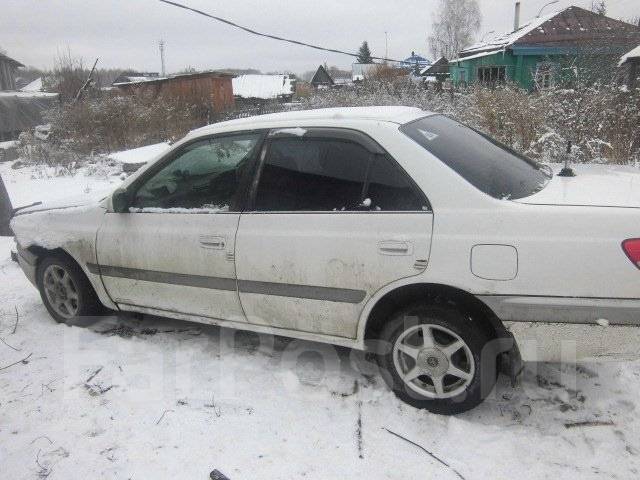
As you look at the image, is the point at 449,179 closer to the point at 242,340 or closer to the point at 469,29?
the point at 242,340

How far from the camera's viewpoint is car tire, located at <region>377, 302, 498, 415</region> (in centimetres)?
243

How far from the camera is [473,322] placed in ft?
7.91

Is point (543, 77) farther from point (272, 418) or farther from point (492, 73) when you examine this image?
point (272, 418)

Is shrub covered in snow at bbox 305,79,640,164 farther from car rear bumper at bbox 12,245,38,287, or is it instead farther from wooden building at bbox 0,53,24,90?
wooden building at bbox 0,53,24,90

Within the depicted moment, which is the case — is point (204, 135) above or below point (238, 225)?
above

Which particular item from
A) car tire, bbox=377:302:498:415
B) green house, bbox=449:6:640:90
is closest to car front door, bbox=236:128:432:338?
car tire, bbox=377:302:498:415

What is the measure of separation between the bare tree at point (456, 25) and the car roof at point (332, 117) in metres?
65.8

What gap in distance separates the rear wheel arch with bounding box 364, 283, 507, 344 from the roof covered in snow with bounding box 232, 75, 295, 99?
38.1 meters

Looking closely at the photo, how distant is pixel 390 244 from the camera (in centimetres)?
244

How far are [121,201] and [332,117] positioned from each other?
1.62 m

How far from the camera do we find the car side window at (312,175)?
8.55 ft

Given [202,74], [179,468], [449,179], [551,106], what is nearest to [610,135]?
[551,106]

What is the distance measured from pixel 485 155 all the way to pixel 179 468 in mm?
2393

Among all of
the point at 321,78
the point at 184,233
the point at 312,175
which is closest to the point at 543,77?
the point at 312,175
